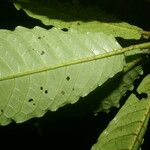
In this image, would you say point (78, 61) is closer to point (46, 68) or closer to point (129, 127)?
point (46, 68)

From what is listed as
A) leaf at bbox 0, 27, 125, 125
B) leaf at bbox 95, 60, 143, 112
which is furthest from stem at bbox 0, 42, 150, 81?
leaf at bbox 95, 60, 143, 112

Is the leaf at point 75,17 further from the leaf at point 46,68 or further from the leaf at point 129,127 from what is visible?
the leaf at point 129,127

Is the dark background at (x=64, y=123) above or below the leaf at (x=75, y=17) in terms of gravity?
below

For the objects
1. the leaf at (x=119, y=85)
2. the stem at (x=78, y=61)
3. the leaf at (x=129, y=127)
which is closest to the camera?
the stem at (x=78, y=61)

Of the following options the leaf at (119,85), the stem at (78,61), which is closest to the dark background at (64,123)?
the leaf at (119,85)

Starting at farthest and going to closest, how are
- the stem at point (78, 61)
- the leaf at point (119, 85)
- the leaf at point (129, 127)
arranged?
the leaf at point (119, 85)
the leaf at point (129, 127)
the stem at point (78, 61)

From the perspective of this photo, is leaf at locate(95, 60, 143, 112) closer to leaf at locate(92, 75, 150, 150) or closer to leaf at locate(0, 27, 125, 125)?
leaf at locate(92, 75, 150, 150)
